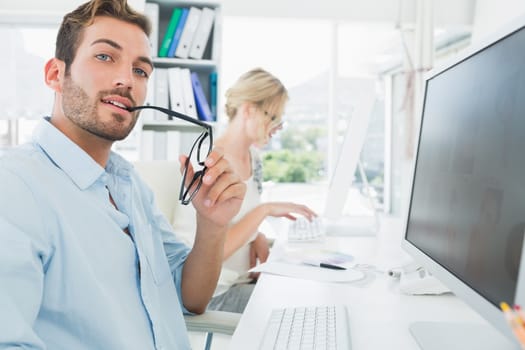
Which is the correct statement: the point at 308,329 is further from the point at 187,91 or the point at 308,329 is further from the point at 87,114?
the point at 187,91

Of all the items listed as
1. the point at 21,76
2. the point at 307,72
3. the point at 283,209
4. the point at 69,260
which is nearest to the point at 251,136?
the point at 283,209

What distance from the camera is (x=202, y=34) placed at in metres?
2.53

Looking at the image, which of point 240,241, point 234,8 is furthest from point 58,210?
point 234,8

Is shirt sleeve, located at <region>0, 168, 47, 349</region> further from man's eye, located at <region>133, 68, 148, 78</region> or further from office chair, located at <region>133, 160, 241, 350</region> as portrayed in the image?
office chair, located at <region>133, 160, 241, 350</region>

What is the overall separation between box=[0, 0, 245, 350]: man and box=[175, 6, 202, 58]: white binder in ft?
5.13

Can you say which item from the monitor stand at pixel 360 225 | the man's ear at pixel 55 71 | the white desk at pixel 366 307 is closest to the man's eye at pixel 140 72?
the man's ear at pixel 55 71

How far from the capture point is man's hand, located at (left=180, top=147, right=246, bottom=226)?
88 centimetres

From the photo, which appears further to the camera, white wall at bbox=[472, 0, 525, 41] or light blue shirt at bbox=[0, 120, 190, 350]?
white wall at bbox=[472, 0, 525, 41]

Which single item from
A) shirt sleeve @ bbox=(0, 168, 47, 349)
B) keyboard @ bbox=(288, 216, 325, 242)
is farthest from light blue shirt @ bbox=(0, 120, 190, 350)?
keyboard @ bbox=(288, 216, 325, 242)

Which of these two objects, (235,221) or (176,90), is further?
(176,90)

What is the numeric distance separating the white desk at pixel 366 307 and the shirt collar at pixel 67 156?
38cm

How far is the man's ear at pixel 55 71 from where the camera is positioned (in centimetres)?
91

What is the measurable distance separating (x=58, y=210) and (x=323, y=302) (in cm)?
53

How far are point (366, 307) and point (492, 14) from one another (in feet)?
9.78
